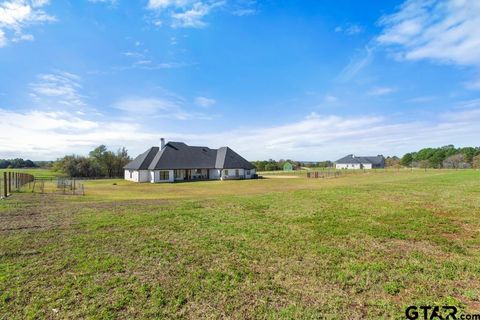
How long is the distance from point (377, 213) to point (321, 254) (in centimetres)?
519

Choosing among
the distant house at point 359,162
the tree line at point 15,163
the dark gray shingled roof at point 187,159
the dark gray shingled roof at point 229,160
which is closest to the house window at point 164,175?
the dark gray shingled roof at point 187,159

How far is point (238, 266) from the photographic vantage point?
15.3 feet

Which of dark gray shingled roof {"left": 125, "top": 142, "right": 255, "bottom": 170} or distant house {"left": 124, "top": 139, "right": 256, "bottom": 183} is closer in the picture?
distant house {"left": 124, "top": 139, "right": 256, "bottom": 183}

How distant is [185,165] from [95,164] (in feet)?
67.0

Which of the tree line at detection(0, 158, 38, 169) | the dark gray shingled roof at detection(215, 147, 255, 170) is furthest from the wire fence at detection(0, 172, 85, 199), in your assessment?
the tree line at detection(0, 158, 38, 169)

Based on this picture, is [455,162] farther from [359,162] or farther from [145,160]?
[145,160]

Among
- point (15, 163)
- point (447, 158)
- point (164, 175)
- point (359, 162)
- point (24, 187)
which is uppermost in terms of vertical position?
point (15, 163)

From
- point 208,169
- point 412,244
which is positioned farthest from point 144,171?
point 412,244

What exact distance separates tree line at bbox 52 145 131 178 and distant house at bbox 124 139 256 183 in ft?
28.8

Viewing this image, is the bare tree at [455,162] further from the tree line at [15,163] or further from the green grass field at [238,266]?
the tree line at [15,163]

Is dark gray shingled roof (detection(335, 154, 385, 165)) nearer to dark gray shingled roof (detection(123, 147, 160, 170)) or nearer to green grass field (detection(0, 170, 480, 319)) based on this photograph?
dark gray shingled roof (detection(123, 147, 160, 170))

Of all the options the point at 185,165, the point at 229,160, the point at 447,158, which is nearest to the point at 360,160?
the point at 447,158

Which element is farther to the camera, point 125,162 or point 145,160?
point 125,162

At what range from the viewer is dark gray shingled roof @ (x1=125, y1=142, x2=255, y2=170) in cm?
3397
